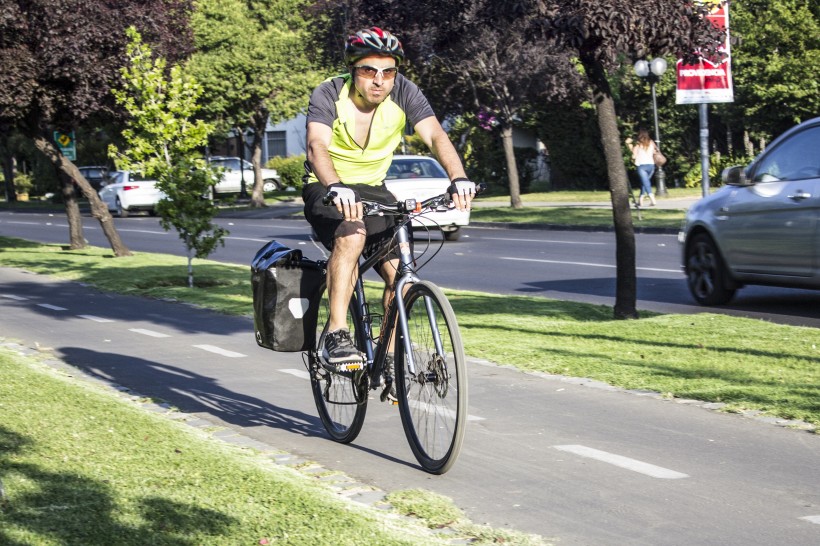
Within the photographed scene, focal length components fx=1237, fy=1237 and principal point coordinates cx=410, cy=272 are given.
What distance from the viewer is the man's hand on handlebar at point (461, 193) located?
215 inches

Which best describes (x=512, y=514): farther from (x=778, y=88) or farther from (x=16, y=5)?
(x=778, y=88)

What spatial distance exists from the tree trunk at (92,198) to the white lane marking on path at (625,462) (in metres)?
16.2

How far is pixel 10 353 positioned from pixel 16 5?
12.3 metres

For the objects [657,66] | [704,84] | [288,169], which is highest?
[657,66]

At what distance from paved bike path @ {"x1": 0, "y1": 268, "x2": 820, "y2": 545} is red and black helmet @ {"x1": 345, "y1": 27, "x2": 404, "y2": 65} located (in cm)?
192

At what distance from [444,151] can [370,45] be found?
59 centimetres

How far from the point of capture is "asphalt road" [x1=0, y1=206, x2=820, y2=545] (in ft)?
15.8

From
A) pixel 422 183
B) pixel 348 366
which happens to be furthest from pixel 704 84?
pixel 348 366

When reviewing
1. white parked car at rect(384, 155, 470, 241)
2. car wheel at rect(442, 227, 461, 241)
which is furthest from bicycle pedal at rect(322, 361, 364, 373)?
car wheel at rect(442, 227, 461, 241)

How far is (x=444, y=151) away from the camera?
5.73 meters

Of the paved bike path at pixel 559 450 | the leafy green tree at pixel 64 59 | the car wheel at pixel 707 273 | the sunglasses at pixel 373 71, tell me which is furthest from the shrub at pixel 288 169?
the sunglasses at pixel 373 71

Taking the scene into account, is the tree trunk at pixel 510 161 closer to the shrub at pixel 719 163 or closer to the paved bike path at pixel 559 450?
the shrub at pixel 719 163

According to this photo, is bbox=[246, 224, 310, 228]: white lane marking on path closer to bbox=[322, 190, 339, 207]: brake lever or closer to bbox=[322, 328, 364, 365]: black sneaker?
bbox=[322, 328, 364, 365]: black sneaker

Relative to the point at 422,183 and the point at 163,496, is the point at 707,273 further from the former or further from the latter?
the point at 422,183
